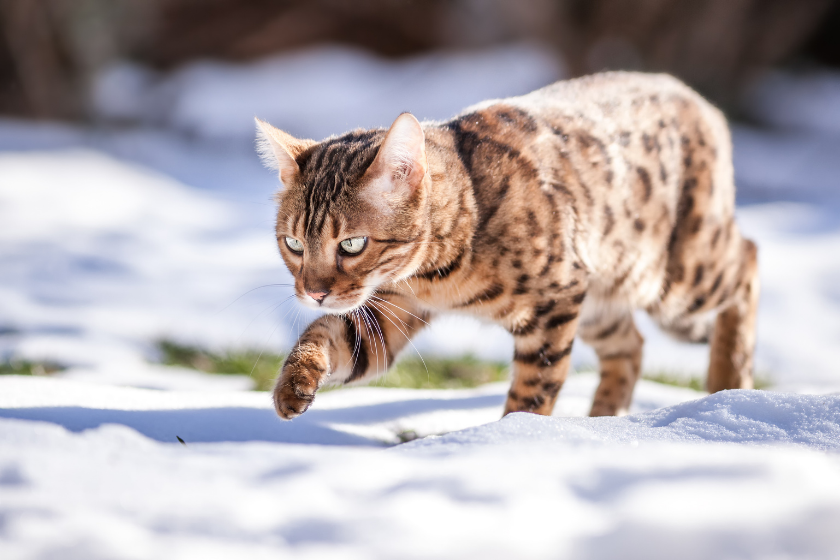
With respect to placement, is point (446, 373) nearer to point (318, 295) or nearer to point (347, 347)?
point (347, 347)

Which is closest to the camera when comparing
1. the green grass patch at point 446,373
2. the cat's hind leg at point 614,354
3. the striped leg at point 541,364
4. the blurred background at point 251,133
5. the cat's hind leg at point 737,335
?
the striped leg at point 541,364

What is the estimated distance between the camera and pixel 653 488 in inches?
51.9

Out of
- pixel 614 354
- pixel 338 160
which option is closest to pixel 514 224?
pixel 338 160

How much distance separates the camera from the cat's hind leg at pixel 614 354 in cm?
302

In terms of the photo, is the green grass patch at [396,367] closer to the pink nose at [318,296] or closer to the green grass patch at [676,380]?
the green grass patch at [676,380]

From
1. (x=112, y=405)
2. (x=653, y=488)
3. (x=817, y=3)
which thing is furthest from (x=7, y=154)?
(x=817, y=3)

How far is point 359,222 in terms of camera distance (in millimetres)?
2207

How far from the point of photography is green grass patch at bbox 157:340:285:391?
3631 millimetres

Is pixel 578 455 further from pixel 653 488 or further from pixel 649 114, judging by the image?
pixel 649 114

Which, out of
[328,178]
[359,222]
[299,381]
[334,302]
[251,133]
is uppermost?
[251,133]

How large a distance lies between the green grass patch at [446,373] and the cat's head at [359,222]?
1.31 m

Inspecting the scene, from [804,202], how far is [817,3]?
9.22ft

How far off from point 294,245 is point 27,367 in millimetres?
1606

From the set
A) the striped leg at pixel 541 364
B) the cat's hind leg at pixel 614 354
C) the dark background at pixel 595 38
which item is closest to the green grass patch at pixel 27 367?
the striped leg at pixel 541 364
